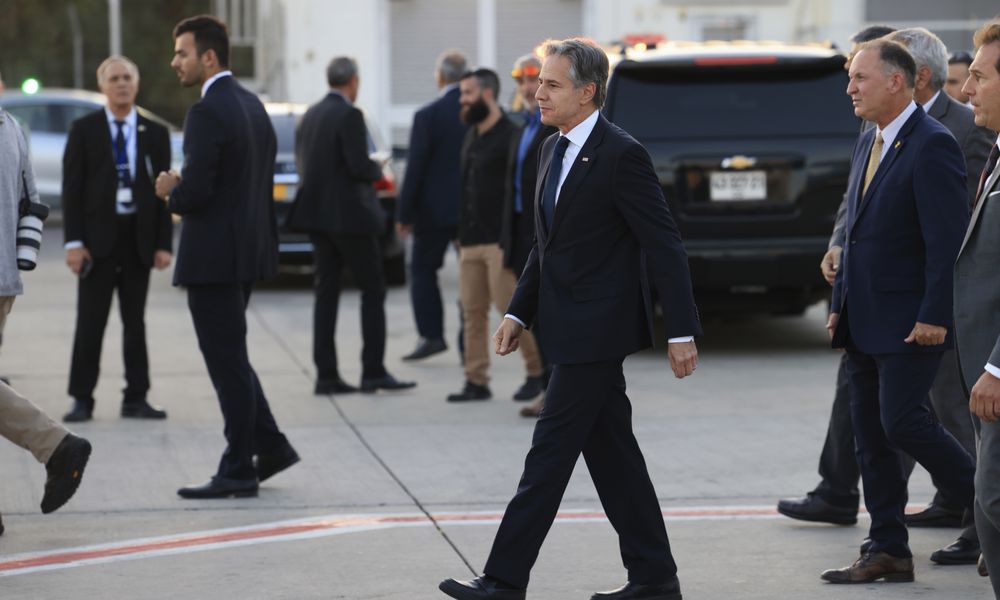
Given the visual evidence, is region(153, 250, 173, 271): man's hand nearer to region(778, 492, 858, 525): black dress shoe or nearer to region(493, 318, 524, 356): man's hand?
region(778, 492, 858, 525): black dress shoe

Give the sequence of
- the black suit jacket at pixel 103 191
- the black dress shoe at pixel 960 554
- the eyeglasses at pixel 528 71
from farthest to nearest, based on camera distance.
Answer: the eyeglasses at pixel 528 71
the black suit jacket at pixel 103 191
the black dress shoe at pixel 960 554

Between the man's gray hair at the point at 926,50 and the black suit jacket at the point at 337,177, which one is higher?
the man's gray hair at the point at 926,50

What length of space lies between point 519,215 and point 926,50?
3208mm

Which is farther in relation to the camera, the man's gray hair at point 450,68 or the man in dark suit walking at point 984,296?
the man's gray hair at point 450,68

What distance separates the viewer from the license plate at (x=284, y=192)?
14.6 m

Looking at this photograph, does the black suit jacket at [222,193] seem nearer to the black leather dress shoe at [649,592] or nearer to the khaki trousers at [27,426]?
the khaki trousers at [27,426]

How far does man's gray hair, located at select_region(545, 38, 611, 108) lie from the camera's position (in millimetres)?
5203

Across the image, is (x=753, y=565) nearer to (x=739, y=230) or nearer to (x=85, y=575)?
(x=85, y=575)

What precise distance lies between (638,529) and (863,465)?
95 centimetres

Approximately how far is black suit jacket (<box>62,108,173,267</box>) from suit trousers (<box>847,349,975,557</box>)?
4526mm

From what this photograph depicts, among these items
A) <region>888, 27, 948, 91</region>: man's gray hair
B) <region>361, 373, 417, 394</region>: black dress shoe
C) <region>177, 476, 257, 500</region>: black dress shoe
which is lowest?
<region>361, 373, 417, 394</region>: black dress shoe

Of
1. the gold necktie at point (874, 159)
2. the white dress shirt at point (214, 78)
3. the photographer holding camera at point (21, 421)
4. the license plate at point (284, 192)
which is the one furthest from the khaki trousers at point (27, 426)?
the license plate at point (284, 192)

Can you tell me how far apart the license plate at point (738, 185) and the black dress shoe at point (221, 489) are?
181 inches

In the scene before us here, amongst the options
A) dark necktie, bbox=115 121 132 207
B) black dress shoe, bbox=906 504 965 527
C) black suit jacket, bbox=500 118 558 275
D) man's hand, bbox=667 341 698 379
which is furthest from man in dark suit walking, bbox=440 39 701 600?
dark necktie, bbox=115 121 132 207
